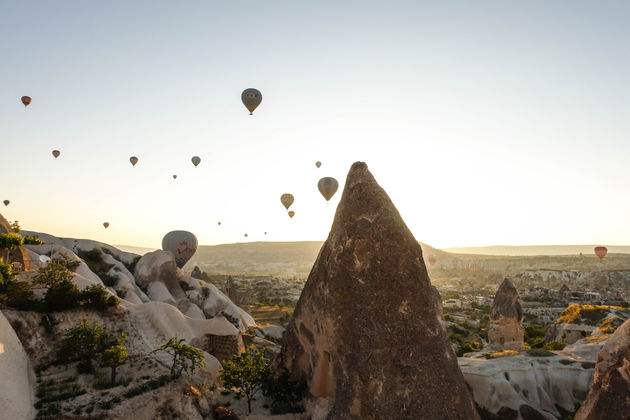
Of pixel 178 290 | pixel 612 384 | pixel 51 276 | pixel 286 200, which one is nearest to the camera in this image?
pixel 612 384

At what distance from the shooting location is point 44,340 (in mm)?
19094

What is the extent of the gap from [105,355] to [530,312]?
56361 millimetres

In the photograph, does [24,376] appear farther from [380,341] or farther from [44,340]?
[380,341]

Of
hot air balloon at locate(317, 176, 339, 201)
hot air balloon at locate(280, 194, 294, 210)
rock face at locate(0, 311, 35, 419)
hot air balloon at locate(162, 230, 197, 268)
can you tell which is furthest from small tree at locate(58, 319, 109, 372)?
hot air balloon at locate(280, 194, 294, 210)

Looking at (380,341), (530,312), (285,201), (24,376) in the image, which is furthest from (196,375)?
(530,312)

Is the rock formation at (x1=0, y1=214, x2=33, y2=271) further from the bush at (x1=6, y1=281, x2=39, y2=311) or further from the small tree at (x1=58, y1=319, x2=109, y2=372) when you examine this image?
the small tree at (x1=58, y1=319, x2=109, y2=372)

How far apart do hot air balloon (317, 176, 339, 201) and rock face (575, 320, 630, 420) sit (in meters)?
26.2

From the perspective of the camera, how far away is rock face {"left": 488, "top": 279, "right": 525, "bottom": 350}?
31109 millimetres

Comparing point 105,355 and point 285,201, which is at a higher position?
point 285,201

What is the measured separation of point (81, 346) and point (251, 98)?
79.6ft

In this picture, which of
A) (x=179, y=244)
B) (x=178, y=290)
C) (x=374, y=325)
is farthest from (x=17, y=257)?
(x=374, y=325)

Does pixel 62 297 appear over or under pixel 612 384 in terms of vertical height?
over

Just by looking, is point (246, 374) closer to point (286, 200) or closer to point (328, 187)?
point (328, 187)

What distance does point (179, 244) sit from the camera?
150 ft
